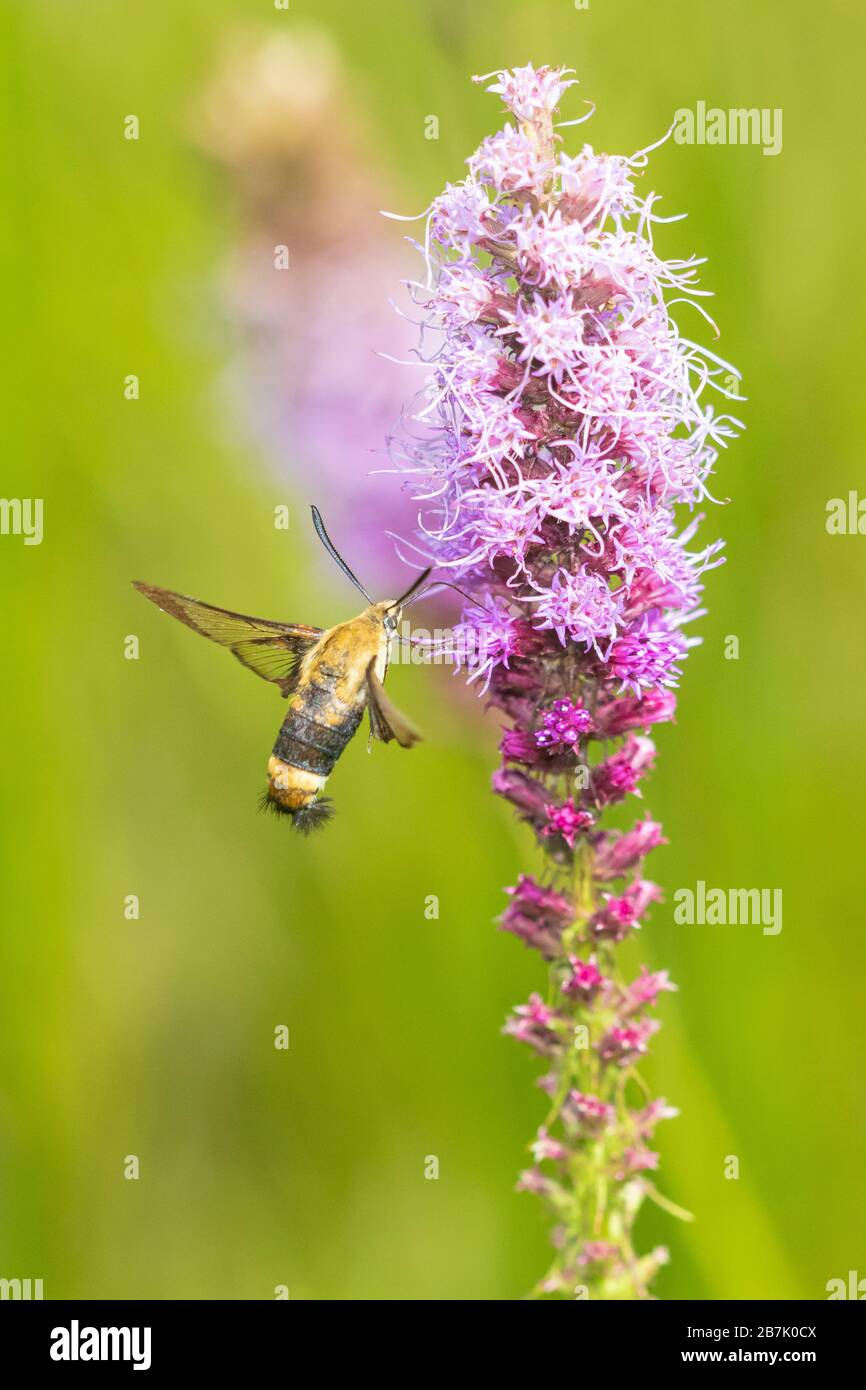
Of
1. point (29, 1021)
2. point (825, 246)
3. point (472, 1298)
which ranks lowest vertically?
point (472, 1298)

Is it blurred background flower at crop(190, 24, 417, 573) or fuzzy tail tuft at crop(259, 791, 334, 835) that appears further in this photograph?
blurred background flower at crop(190, 24, 417, 573)

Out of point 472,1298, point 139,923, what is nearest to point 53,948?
point 139,923

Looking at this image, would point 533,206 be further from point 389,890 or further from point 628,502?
point 389,890

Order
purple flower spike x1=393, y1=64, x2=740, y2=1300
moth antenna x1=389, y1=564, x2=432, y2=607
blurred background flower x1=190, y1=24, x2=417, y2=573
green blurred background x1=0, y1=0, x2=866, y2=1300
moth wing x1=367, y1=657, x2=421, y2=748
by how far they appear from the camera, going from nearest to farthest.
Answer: moth wing x1=367, y1=657, x2=421, y2=748 < purple flower spike x1=393, y1=64, x2=740, y2=1300 < moth antenna x1=389, y1=564, x2=432, y2=607 < green blurred background x1=0, y1=0, x2=866, y2=1300 < blurred background flower x1=190, y1=24, x2=417, y2=573

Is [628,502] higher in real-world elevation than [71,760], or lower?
higher

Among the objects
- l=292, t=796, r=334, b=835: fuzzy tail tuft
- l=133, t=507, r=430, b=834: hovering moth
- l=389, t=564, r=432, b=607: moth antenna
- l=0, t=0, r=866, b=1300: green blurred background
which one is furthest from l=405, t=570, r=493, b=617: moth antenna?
l=0, t=0, r=866, b=1300: green blurred background

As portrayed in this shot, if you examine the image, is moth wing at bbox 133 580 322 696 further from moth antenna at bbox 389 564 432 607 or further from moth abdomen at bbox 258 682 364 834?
moth antenna at bbox 389 564 432 607

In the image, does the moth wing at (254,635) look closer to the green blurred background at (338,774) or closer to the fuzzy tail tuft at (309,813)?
the fuzzy tail tuft at (309,813)
